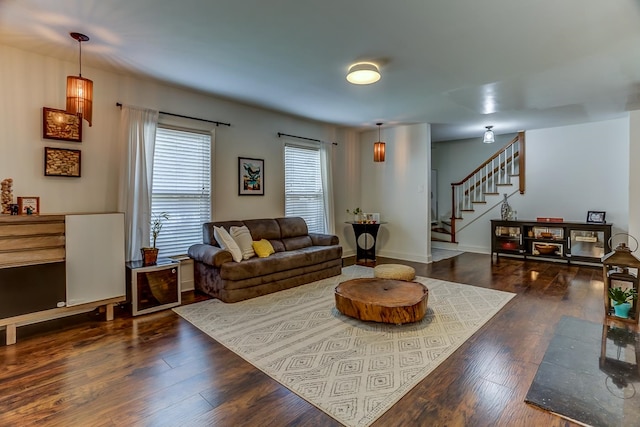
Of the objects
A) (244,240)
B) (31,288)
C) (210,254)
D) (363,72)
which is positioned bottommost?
(31,288)

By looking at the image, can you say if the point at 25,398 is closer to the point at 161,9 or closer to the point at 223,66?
the point at 161,9

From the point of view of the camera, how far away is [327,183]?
5930 mm

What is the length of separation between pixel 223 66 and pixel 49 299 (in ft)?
9.06

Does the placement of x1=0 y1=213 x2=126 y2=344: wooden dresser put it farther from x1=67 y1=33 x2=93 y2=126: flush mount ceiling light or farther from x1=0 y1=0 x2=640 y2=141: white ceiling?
x1=0 y1=0 x2=640 y2=141: white ceiling

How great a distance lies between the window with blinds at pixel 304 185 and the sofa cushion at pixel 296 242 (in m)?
0.63

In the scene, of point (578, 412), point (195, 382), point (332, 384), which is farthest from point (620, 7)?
point (195, 382)

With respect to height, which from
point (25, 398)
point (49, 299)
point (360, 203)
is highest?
point (360, 203)

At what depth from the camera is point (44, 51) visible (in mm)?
3043

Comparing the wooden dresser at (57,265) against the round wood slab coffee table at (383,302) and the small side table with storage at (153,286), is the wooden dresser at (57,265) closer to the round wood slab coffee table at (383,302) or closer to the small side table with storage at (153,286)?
the small side table with storage at (153,286)

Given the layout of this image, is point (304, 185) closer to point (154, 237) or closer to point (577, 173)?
point (154, 237)

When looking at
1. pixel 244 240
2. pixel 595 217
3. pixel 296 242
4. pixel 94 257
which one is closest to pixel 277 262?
pixel 244 240

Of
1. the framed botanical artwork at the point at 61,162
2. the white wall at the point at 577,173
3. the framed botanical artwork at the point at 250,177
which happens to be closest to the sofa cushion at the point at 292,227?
the framed botanical artwork at the point at 250,177

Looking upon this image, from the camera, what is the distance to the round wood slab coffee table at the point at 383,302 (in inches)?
112

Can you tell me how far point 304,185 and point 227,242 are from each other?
225cm
